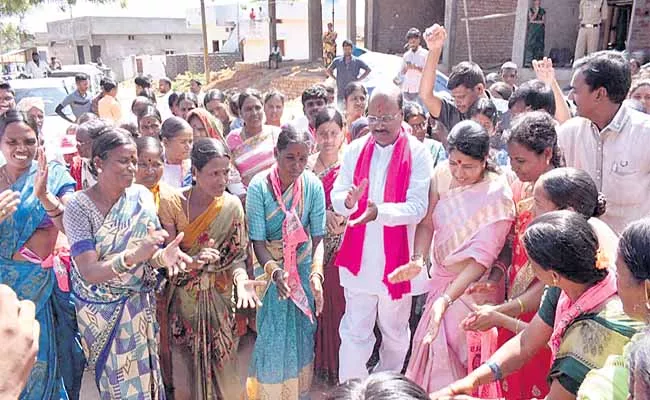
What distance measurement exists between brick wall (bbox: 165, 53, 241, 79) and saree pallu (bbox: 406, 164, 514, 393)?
78.0 feet

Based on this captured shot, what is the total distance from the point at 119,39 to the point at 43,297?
112ft

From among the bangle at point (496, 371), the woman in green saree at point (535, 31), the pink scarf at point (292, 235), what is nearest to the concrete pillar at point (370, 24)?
the woman in green saree at point (535, 31)

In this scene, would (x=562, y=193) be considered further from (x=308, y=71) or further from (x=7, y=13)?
(x=7, y=13)

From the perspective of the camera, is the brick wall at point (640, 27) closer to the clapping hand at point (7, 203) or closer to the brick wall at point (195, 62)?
the clapping hand at point (7, 203)

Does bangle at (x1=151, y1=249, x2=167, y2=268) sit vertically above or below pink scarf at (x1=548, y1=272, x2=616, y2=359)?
below

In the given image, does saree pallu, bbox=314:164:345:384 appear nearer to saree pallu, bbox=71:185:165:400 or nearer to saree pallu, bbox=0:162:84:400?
saree pallu, bbox=71:185:165:400

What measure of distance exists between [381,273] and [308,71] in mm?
14444

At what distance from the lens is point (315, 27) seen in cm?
1778

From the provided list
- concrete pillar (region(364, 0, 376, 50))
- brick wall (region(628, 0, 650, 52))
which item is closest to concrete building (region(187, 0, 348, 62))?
concrete pillar (region(364, 0, 376, 50))

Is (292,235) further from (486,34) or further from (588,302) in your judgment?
(486,34)

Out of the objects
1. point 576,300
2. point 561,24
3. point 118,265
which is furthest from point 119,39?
point 576,300

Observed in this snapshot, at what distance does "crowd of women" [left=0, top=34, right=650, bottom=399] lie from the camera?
7.97ft

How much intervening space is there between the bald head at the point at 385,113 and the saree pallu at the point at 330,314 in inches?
25.2

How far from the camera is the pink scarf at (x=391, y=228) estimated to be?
296 cm
